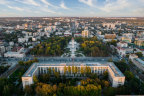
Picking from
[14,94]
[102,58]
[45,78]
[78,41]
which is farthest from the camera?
[78,41]

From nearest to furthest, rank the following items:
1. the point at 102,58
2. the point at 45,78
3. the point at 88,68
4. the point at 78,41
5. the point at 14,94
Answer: the point at 14,94, the point at 45,78, the point at 88,68, the point at 102,58, the point at 78,41

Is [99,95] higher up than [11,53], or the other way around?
[11,53]

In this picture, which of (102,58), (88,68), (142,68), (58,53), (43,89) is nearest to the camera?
(43,89)

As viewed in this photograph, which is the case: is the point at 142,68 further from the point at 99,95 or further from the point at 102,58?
the point at 99,95

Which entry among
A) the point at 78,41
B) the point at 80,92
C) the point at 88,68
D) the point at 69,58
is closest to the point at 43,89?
the point at 80,92

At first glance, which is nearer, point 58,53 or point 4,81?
point 4,81

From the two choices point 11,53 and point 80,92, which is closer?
point 80,92

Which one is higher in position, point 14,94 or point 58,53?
point 58,53

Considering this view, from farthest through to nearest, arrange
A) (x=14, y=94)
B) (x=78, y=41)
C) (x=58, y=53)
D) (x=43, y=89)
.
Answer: (x=78, y=41) → (x=58, y=53) → (x=14, y=94) → (x=43, y=89)

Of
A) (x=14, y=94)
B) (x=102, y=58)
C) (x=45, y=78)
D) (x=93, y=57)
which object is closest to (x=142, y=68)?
(x=102, y=58)

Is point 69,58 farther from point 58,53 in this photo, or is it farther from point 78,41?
point 78,41
